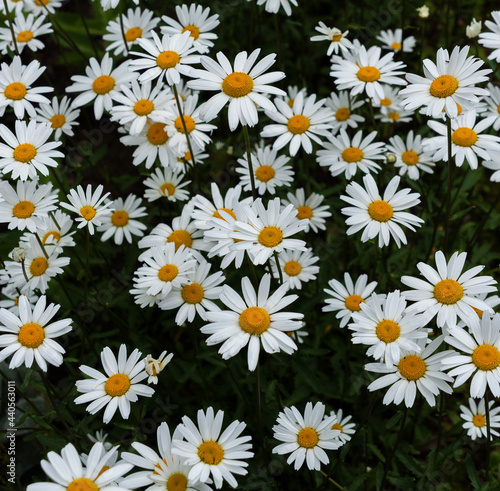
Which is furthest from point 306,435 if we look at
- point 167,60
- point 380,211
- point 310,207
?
point 167,60

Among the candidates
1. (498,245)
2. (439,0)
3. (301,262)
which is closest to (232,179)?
(301,262)

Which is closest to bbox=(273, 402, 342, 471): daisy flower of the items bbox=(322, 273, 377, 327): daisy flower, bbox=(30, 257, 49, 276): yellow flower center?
bbox=(322, 273, 377, 327): daisy flower

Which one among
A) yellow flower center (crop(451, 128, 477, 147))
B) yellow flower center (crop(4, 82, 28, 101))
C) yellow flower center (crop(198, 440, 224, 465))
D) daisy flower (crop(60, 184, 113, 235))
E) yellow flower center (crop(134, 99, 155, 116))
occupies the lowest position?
yellow flower center (crop(198, 440, 224, 465))

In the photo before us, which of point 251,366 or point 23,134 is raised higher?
point 23,134

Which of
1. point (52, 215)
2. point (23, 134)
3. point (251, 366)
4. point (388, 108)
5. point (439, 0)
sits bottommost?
point (251, 366)

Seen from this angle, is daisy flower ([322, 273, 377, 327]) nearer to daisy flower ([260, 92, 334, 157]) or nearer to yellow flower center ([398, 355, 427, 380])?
yellow flower center ([398, 355, 427, 380])

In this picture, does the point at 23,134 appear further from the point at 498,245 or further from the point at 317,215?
the point at 498,245

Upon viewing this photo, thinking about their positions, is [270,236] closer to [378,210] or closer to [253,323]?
[253,323]
